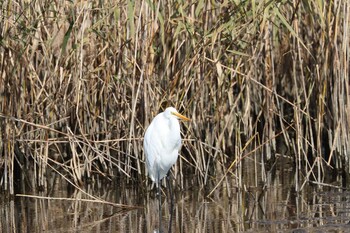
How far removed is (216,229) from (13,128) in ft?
5.96

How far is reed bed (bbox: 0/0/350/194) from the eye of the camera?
591cm

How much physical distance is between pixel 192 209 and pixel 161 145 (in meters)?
0.51

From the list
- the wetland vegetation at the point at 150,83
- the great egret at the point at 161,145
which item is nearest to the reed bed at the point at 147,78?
the wetland vegetation at the point at 150,83

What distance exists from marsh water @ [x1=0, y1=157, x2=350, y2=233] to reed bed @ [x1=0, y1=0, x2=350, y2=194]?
0.41 ft

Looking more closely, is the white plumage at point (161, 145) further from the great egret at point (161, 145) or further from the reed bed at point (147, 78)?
the reed bed at point (147, 78)

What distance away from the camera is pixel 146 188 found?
6.23 m

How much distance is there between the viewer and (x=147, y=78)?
5.89m

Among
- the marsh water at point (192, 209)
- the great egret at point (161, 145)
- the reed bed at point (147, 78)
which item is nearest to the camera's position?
the marsh water at point (192, 209)

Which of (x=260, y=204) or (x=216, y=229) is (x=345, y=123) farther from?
(x=216, y=229)

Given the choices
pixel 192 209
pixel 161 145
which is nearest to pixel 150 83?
pixel 161 145

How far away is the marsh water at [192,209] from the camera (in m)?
5.18

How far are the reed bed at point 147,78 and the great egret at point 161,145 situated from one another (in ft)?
0.97

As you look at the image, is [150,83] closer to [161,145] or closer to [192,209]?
[161,145]

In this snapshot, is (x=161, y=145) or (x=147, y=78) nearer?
(x=161, y=145)
